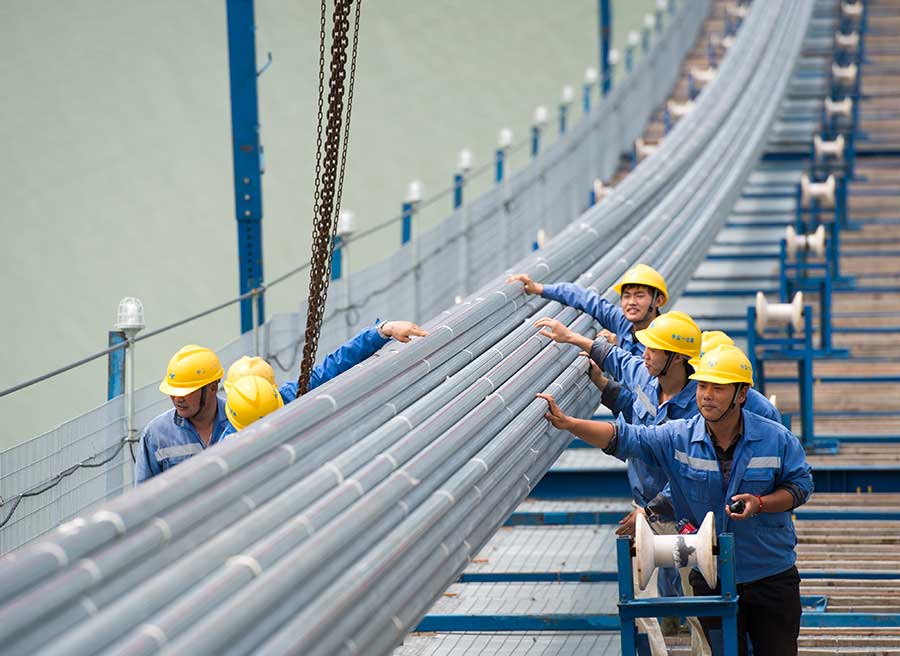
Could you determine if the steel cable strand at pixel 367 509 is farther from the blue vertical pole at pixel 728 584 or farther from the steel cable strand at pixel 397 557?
the blue vertical pole at pixel 728 584

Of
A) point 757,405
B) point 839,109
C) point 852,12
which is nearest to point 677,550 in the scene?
point 757,405

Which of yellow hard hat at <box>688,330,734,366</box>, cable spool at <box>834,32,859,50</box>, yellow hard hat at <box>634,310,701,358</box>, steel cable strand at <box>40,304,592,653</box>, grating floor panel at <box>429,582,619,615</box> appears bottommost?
grating floor panel at <box>429,582,619,615</box>

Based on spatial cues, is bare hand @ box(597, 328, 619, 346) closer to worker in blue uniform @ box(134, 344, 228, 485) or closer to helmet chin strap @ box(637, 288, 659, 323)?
helmet chin strap @ box(637, 288, 659, 323)

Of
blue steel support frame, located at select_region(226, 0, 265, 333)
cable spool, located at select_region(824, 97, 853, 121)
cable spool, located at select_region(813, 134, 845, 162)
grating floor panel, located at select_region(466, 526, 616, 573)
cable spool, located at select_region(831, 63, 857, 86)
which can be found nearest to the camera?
Answer: grating floor panel, located at select_region(466, 526, 616, 573)

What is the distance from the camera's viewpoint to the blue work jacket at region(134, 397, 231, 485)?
4.88m

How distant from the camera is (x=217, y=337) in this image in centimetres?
2461

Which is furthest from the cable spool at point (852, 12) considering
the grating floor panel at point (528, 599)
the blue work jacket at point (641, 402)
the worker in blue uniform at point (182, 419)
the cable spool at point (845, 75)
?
the worker in blue uniform at point (182, 419)

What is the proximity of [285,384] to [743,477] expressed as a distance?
1963 millimetres

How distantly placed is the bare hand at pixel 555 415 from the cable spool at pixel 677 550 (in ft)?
2.19

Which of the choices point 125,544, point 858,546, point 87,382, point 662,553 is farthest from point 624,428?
point 87,382

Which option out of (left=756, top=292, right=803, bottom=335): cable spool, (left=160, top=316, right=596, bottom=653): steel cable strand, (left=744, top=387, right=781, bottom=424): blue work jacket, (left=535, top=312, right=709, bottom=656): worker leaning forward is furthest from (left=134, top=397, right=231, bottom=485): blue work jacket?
(left=756, top=292, right=803, bottom=335): cable spool

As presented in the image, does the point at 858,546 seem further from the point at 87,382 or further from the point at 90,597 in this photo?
the point at 87,382

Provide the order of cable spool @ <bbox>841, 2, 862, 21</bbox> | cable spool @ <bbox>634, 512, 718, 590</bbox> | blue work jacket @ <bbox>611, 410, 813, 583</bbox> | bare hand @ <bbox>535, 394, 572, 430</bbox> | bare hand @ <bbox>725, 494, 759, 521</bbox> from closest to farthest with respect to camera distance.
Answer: cable spool @ <bbox>634, 512, 718, 590</bbox>, bare hand @ <bbox>725, 494, 759, 521</bbox>, blue work jacket @ <bbox>611, 410, 813, 583</bbox>, bare hand @ <bbox>535, 394, 572, 430</bbox>, cable spool @ <bbox>841, 2, 862, 21</bbox>

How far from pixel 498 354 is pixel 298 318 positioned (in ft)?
9.54
